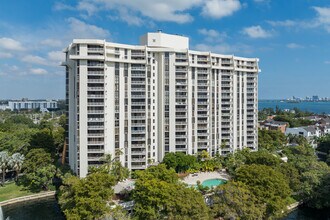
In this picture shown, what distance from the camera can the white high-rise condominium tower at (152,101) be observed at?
53312 mm

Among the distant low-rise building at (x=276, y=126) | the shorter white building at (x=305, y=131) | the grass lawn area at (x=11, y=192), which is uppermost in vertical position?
the distant low-rise building at (x=276, y=126)

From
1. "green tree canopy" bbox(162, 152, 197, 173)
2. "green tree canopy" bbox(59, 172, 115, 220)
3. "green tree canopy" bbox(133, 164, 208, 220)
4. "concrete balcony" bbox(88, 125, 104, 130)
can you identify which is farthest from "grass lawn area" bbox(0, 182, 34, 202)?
"green tree canopy" bbox(133, 164, 208, 220)

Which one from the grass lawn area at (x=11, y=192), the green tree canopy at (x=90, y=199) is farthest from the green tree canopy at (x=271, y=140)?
the grass lawn area at (x=11, y=192)

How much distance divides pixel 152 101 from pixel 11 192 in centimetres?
3252

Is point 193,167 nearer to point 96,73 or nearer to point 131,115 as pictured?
point 131,115

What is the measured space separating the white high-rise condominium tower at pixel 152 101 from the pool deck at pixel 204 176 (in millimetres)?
6688

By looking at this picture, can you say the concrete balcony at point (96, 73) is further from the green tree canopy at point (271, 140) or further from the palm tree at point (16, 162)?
the green tree canopy at point (271, 140)

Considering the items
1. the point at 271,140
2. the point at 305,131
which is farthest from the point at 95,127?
the point at 305,131

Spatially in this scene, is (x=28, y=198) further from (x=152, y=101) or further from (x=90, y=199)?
(x=152, y=101)

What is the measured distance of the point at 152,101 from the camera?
2408 inches

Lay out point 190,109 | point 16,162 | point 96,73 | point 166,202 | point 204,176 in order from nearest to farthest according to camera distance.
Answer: point 166,202 < point 96,73 < point 16,162 < point 204,176 < point 190,109

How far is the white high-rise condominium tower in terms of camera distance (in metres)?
53.3

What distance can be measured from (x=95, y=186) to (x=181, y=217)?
1184 centimetres

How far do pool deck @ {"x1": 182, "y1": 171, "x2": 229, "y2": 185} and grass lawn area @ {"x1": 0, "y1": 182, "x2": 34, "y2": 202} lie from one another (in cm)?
3046
